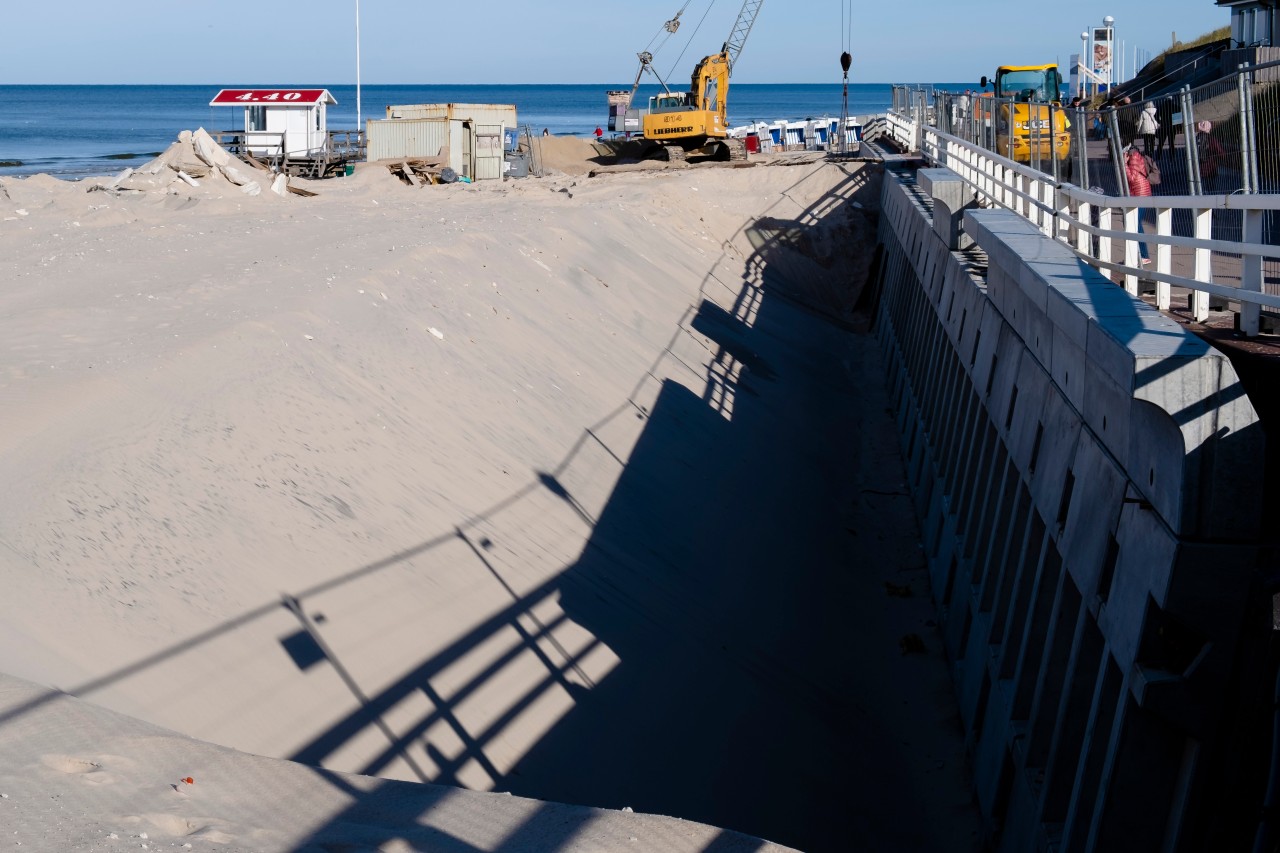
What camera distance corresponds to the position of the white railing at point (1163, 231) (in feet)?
24.1

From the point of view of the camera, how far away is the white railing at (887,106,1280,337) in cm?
734

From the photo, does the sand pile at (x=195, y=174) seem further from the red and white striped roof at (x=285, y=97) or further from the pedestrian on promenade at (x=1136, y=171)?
the pedestrian on promenade at (x=1136, y=171)

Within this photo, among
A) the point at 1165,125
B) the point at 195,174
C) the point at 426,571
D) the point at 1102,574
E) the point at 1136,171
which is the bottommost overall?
the point at 426,571

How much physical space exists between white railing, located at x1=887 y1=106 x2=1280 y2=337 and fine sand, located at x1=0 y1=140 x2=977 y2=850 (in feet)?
12.7

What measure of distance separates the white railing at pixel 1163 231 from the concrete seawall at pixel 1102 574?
43 centimetres

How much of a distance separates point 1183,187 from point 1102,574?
379 cm

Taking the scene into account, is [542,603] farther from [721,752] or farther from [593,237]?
[593,237]

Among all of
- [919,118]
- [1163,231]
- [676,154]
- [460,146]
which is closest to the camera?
[1163,231]

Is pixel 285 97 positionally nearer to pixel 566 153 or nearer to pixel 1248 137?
pixel 566 153

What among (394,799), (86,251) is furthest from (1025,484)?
(86,251)

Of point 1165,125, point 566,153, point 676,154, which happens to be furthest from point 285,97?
point 1165,125

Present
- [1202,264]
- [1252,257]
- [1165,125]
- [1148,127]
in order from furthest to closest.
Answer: [1148,127] < [1165,125] < [1202,264] < [1252,257]

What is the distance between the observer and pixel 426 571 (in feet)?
31.4

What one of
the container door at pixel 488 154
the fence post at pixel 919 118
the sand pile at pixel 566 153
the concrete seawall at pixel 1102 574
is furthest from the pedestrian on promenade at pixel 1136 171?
the sand pile at pixel 566 153
